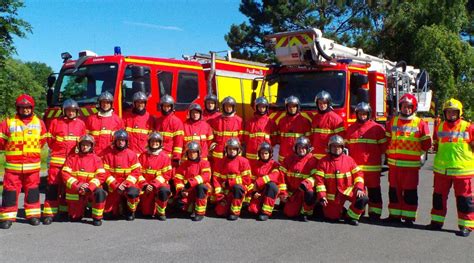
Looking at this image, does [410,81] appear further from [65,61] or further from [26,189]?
[26,189]

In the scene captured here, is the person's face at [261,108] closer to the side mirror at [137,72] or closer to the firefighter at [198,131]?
the firefighter at [198,131]

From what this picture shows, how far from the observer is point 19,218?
7133mm

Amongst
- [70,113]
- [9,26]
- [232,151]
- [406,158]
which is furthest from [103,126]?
[9,26]

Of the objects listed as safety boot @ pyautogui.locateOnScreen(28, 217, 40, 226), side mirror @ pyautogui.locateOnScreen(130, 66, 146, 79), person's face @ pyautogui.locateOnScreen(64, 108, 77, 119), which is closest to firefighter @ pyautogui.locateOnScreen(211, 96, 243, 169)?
side mirror @ pyautogui.locateOnScreen(130, 66, 146, 79)

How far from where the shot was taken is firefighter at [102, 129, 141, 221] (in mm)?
6996

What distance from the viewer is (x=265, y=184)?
725 centimetres

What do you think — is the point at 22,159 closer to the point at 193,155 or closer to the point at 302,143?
the point at 193,155

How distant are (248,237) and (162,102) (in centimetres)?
288

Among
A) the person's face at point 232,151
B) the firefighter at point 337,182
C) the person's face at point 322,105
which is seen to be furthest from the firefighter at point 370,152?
the person's face at point 232,151

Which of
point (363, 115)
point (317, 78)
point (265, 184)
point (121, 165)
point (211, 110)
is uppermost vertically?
point (317, 78)

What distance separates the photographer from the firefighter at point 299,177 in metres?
7.24

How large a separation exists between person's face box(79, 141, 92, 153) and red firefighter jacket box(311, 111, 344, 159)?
336 centimetres

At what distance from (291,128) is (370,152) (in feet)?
4.34

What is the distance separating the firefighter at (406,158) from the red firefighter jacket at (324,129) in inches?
35.0
